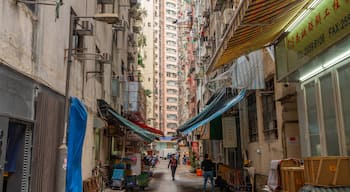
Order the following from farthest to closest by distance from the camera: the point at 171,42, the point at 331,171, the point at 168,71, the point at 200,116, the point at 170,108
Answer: the point at 171,42
the point at 168,71
the point at 170,108
the point at 200,116
the point at 331,171

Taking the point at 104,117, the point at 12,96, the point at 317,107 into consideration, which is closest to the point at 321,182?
the point at 317,107

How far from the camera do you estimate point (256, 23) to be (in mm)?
6961

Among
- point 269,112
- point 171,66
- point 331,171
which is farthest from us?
point 171,66

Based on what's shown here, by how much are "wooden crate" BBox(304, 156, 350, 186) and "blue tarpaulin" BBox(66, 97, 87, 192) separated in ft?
21.9

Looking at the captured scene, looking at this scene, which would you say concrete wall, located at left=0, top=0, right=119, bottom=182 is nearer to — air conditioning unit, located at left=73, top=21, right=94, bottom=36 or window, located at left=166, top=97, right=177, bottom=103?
air conditioning unit, located at left=73, top=21, right=94, bottom=36

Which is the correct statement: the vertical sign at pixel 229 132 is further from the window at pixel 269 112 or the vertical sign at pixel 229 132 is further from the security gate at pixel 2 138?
the security gate at pixel 2 138

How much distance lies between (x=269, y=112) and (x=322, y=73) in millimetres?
4727

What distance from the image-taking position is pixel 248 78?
1198 cm

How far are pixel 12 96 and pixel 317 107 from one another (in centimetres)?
658

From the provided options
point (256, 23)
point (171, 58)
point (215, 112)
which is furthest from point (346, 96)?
point (171, 58)

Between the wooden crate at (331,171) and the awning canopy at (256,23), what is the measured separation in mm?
2917

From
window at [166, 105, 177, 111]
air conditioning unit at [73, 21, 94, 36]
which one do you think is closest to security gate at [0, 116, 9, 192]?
air conditioning unit at [73, 21, 94, 36]

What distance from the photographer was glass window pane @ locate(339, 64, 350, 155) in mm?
6285

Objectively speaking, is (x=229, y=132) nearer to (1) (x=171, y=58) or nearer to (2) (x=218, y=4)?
(2) (x=218, y=4)
